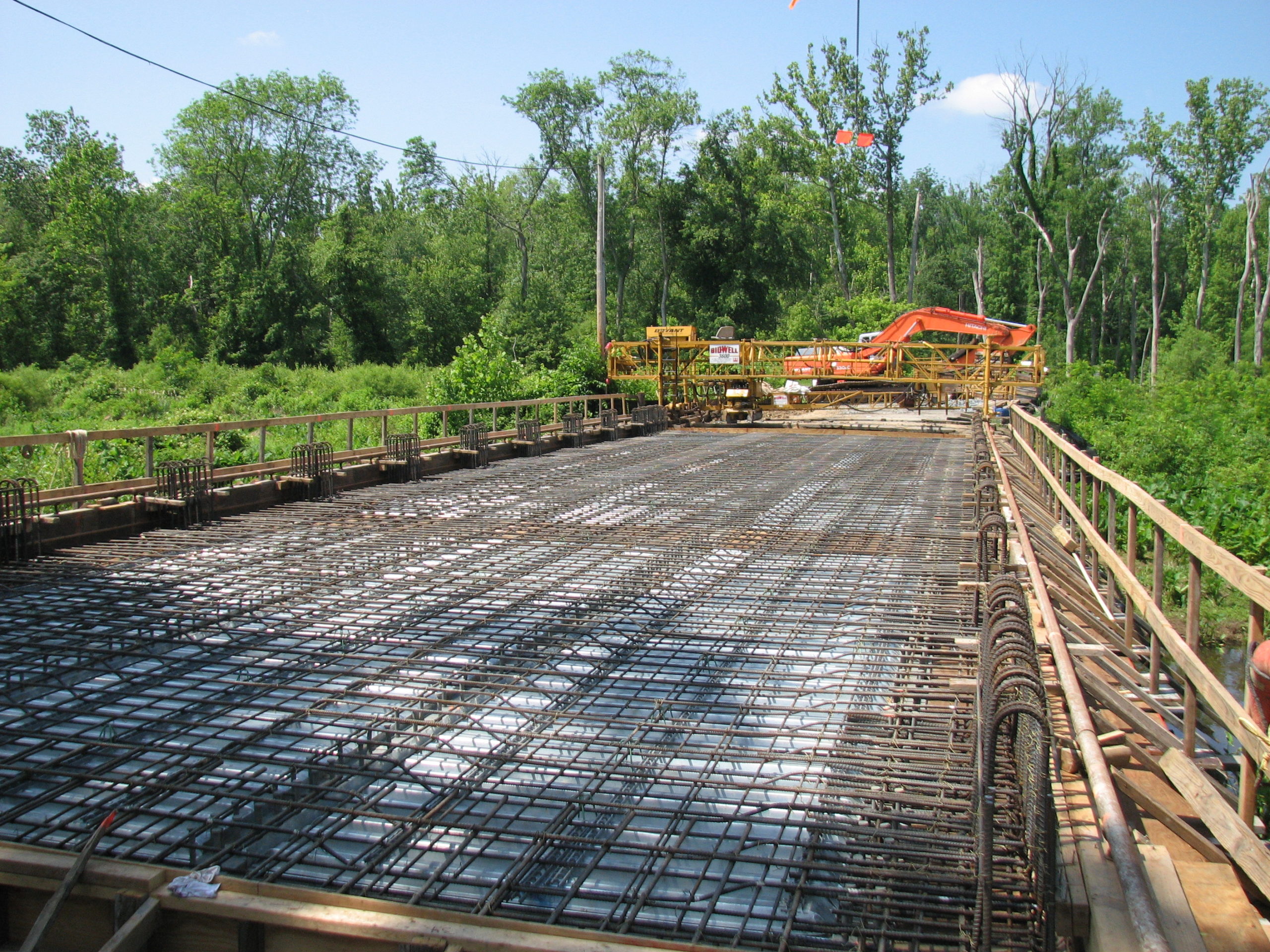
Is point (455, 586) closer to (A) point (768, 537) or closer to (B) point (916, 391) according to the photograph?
(A) point (768, 537)

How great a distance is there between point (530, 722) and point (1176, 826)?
9.94ft

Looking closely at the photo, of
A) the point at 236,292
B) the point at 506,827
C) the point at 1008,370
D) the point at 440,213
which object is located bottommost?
the point at 506,827

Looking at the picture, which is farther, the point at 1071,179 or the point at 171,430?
the point at 1071,179

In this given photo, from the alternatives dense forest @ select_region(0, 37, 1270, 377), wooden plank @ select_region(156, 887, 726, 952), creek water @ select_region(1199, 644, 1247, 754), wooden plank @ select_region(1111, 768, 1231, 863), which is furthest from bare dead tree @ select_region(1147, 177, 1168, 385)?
wooden plank @ select_region(156, 887, 726, 952)

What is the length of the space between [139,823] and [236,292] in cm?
4879

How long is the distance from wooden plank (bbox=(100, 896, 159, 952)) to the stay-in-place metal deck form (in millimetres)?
345

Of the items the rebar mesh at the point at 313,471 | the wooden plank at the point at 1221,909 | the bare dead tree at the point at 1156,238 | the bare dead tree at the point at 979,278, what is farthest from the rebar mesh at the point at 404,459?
the bare dead tree at the point at 979,278

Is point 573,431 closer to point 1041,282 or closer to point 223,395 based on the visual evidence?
point 223,395

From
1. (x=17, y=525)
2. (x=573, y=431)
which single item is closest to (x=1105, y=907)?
(x=17, y=525)

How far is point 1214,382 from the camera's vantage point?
91.7 ft

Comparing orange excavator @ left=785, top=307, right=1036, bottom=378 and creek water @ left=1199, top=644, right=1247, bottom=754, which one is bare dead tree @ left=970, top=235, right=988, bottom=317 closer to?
orange excavator @ left=785, top=307, right=1036, bottom=378

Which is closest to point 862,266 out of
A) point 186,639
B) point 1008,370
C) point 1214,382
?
point 1214,382

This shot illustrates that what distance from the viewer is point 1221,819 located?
374cm

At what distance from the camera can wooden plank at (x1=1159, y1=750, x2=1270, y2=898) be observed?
3.25 m
